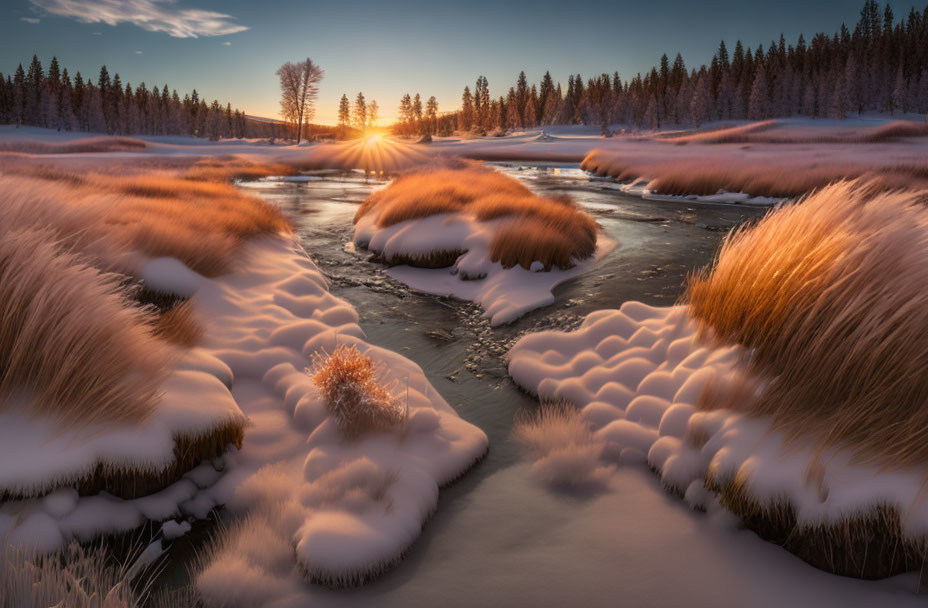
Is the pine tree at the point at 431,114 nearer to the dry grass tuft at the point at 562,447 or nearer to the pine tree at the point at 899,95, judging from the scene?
the pine tree at the point at 899,95

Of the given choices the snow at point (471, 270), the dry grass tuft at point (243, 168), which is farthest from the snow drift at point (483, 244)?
the dry grass tuft at point (243, 168)

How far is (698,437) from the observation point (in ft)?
11.4

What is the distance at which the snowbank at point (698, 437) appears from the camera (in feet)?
8.19

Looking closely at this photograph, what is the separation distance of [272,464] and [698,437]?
278 centimetres

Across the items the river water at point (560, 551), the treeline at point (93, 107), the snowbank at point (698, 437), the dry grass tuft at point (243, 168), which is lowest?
the river water at point (560, 551)

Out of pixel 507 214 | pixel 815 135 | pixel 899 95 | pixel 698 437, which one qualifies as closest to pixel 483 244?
pixel 507 214

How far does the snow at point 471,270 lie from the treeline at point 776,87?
246 ft

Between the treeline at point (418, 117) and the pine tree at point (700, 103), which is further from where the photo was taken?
the treeline at point (418, 117)

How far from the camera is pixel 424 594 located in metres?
2.51

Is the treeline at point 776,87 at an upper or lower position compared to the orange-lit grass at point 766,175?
upper

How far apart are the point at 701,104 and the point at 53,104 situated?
94.3 metres

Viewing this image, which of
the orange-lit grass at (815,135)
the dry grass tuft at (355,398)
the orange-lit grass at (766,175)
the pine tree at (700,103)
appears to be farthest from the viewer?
the pine tree at (700,103)

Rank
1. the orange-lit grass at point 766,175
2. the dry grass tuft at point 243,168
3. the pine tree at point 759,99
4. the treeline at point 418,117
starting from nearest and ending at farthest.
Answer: the orange-lit grass at point 766,175
the dry grass tuft at point 243,168
the pine tree at point 759,99
the treeline at point 418,117

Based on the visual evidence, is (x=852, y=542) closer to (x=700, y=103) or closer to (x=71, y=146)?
(x=71, y=146)
